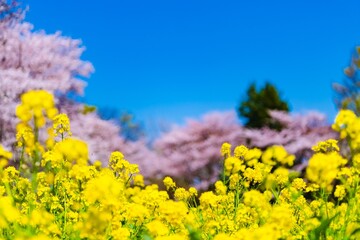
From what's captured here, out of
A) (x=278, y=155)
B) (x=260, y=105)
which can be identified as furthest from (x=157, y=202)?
(x=260, y=105)

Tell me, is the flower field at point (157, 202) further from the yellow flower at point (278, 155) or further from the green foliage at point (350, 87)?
the green foliage at point (350, 87)

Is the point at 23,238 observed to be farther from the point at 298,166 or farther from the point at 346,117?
the point at 298,166

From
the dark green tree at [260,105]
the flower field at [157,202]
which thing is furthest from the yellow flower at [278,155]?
the dark green tree at [260,105]

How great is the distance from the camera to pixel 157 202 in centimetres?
393

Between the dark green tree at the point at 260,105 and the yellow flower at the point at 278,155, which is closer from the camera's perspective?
the yellow flower at the point at 278,155

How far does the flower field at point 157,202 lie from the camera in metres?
2.68

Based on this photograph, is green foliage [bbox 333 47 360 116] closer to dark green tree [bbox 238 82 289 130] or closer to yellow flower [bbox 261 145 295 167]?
dark green tree [bbox 238 82 289 130]

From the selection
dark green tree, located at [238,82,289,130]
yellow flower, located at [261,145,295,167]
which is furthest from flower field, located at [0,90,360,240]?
dark green tree, located at [238,82,289,130]

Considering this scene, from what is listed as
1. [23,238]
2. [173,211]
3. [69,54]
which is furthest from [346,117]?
[69,54]

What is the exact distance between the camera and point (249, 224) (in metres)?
4.33

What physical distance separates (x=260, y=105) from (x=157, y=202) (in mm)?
12716

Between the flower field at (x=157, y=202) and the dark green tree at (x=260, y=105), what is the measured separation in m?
11.3

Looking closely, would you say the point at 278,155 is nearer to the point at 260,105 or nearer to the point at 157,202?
the point at 157,202

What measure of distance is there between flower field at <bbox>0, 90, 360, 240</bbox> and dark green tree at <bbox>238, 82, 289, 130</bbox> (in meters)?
11.3
